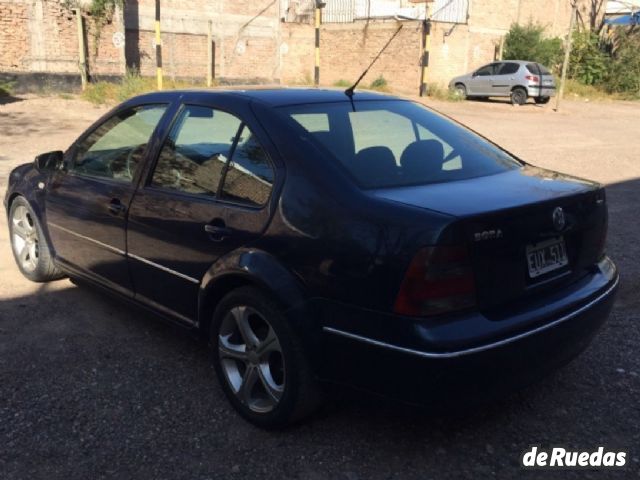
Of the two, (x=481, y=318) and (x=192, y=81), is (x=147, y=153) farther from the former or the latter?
(x=192, y=81)

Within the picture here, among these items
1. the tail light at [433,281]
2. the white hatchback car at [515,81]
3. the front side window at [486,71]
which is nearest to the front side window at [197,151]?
the tail light at [433,281]

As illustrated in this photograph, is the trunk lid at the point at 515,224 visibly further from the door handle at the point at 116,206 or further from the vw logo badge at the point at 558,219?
the door handle at the point at 116,206

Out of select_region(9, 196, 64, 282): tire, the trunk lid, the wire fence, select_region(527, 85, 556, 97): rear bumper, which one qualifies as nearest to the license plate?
the trunk lid

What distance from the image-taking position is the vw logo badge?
115 inches

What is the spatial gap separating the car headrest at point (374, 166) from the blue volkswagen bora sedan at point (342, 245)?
0.01 m

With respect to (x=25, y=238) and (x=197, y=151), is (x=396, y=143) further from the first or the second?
(x=25, y=238)

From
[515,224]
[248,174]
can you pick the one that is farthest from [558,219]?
[248,174]

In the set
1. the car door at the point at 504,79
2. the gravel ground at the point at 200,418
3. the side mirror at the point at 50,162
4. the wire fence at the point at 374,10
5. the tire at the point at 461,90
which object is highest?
the wire fence at the point at 374,10

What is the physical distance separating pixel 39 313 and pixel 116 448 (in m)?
1.92

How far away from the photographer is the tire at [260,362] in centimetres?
293

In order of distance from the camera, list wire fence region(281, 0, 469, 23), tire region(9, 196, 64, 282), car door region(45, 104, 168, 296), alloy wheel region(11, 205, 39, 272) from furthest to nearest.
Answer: wire fence region(281, 0, 469, 23) → alloy wheel region(11, 205, 39, 272) → tire region(9, 196, 64, 282) → car door region(45, 104, 168, 296)

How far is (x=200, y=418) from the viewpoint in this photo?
3285 millimetres

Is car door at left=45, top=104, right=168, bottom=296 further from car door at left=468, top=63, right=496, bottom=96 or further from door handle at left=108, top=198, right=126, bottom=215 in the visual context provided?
car door at left=468, top=63, right=496, bottom=96

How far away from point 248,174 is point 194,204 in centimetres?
38
